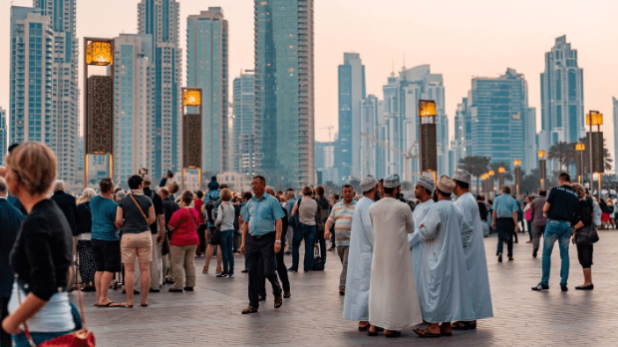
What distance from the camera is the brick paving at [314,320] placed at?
805cm

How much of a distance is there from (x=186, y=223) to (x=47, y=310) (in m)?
9.42

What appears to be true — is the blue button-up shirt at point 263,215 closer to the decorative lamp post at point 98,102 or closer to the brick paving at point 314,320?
the brick paving at point 314,320

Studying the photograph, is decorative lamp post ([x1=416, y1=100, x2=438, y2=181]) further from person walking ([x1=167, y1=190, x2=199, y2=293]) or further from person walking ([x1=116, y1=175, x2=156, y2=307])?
person walking ([x1=116, y1=175, x2=156, y2=307])

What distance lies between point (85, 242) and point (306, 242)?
5.41 metres

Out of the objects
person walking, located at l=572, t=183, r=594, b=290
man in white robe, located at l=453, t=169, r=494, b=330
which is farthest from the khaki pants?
person walking, located at l=572, t=183, r=594, b=290

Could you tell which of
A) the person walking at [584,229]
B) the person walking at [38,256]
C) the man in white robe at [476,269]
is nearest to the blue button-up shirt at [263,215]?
the man in white robe at [476,269]

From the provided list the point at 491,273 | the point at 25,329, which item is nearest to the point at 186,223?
the point at 491,273

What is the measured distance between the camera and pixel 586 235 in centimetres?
1248

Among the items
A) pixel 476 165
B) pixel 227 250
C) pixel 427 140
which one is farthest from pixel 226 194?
pixel 476 165

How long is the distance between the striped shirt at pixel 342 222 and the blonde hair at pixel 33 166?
8.97 meters

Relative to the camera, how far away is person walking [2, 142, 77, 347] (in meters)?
3.60

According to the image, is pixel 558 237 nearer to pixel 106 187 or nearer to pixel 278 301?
pixel 278 301

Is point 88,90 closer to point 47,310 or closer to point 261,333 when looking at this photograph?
point 261,333

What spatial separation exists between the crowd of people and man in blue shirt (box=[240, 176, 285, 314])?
0.02 meters
